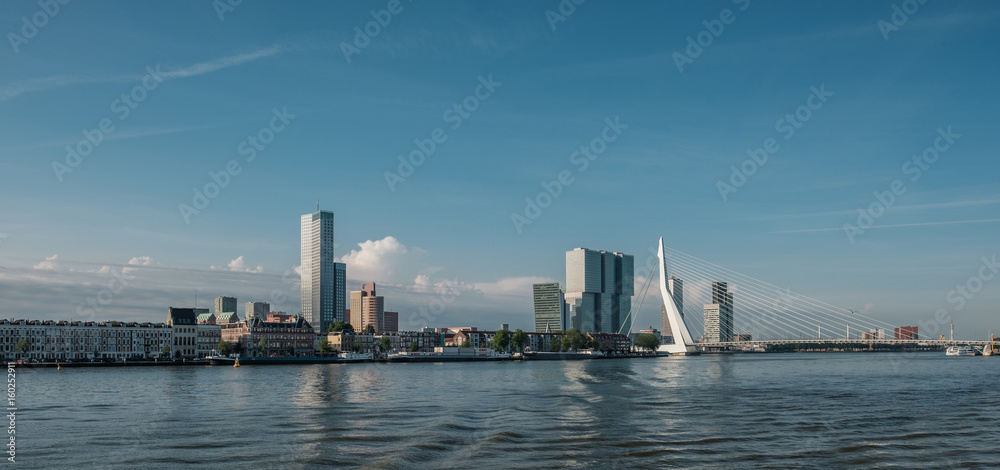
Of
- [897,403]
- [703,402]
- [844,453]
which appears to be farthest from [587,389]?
[844,453]

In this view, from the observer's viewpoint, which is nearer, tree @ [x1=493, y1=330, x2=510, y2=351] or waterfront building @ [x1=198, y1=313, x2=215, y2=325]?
waterfront building @ [x1=198, y1=313, x2=215, y2=325]

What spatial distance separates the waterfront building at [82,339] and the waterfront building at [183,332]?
1.28 m

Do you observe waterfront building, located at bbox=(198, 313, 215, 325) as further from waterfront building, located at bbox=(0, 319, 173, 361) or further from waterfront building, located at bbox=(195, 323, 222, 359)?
waterfront building, located at bbox=(0, 319, 173, 361)

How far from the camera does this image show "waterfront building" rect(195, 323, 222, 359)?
150m

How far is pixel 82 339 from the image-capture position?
449 feet

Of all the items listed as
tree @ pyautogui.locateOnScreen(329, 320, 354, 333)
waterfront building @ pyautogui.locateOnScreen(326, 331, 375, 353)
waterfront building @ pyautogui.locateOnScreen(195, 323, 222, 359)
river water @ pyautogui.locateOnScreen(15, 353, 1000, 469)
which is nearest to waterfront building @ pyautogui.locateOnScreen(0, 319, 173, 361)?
waterfront building @ pyautogui.locateOnScreen(195, 323, 222, 359)

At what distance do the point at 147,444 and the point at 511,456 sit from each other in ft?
37.8

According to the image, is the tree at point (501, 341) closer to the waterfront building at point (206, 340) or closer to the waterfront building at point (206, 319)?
the waterfront building at point (206, 340)

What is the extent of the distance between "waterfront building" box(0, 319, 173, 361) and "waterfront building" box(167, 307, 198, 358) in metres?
1.28

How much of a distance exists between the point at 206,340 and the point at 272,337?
47.3ft

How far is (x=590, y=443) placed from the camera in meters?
24.0

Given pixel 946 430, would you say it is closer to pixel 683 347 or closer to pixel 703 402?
pixel 703 402

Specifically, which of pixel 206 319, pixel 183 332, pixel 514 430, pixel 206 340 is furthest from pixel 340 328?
pixel 514 430

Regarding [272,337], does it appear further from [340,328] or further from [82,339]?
[82,339]
